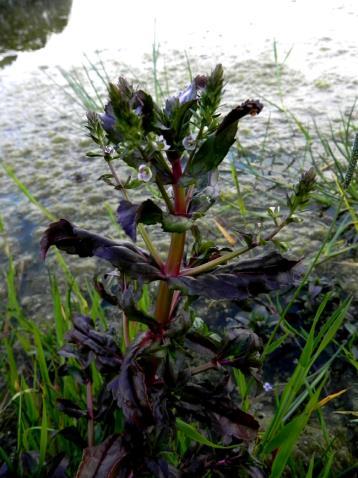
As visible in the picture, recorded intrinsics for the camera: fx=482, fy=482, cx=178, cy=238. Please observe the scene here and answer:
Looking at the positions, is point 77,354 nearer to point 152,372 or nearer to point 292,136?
point 152,372

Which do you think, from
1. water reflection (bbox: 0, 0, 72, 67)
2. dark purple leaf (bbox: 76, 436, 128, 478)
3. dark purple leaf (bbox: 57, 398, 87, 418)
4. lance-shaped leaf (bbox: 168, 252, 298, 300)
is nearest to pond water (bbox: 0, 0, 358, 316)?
water reflection (bbox: 0, 0, 72, 67)

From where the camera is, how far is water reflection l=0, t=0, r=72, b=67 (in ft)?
9.98

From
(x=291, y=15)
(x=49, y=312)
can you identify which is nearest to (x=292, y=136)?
(x=49, y=312)

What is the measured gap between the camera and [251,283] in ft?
1.92

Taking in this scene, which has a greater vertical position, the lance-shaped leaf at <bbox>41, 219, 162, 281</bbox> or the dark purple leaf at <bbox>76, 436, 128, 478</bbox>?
the lance-shaped leaf at <bbox>41, 219, 162, 281</bbox>

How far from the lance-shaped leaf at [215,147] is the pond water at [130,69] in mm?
830

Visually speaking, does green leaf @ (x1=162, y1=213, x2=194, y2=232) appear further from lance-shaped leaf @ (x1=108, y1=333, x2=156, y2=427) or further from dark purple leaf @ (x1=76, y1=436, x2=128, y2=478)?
dark purple leaf @ (x1=76, y1=436, x2=128, y2=478)

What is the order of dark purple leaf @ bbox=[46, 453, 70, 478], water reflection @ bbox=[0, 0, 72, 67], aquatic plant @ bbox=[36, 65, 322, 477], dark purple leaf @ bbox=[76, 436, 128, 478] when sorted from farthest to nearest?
water reflection @ bbox=[0, 0, 72, 67] < dark purple leaf @ bbox=[46, 453, 70, 478] < dark purple leaf @ bbox=[76, 436, 128, 478] < aquatic plant @ bbox=[36, 65, 322, 477]

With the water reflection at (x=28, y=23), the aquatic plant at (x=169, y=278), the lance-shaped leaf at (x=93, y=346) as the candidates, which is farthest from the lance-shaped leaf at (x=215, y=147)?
the water reflection at (x=28, y=23)

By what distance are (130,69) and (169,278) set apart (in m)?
2.02

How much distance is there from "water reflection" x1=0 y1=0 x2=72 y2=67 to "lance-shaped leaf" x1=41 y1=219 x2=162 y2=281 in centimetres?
243

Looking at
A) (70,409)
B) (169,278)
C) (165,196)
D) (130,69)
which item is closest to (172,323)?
(169,278)

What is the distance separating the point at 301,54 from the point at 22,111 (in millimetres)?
1360

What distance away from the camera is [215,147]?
1.73 feet
